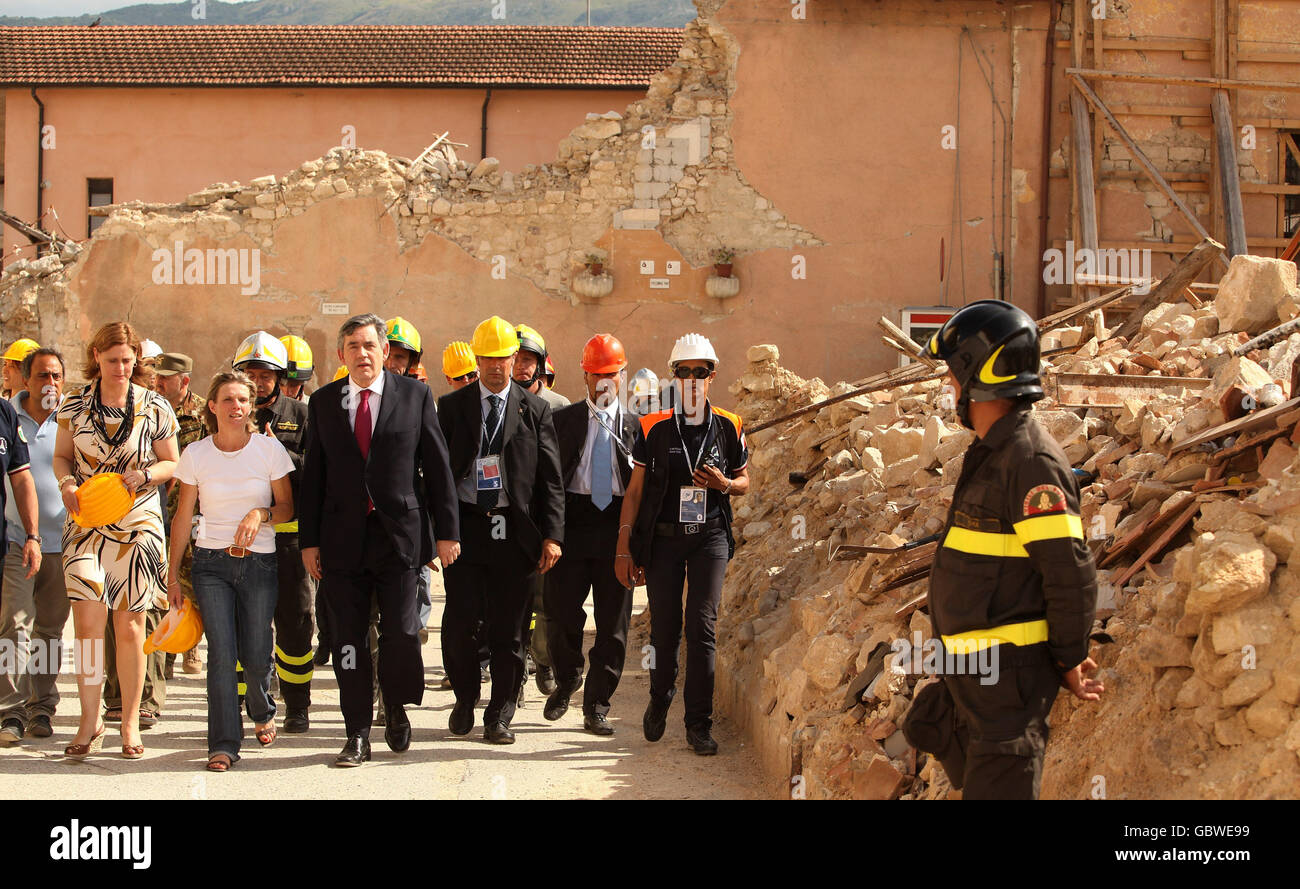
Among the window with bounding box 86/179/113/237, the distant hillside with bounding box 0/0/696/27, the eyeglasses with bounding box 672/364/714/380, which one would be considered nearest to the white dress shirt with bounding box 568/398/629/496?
the eyeglasses with bounding box 672/364/714/380

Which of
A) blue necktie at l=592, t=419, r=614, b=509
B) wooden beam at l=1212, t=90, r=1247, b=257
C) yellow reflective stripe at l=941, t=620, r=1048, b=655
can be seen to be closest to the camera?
yellow reflective stripe at l=941, t=620, r=1048, b=655

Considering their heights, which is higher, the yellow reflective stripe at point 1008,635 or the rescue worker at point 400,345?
the rescue worker at point 400,345

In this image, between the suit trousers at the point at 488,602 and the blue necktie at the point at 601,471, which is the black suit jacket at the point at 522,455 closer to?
the suit trousers at the point at 488,602

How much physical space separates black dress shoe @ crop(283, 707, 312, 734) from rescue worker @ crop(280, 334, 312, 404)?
208cm

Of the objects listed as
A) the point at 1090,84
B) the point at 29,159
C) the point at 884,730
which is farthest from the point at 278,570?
the point at 29,159

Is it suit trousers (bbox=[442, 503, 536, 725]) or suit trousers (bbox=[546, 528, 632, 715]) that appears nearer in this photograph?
suit trousers (bbox=[442, 503, 536, 725])

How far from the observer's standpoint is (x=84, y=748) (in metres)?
5.90

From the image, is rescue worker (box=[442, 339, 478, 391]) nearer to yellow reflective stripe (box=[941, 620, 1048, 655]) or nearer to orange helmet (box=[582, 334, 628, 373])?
orange helmet (box=[582, 334, 628, 373])

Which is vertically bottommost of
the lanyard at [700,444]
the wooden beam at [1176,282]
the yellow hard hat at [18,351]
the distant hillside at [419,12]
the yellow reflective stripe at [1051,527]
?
the yellow reflective stripe at [1051,527]

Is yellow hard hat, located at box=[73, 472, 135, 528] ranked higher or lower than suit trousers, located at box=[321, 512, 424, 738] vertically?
higher

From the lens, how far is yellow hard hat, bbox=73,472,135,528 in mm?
Answer: 5902

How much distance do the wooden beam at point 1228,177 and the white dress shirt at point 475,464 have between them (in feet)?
37.8

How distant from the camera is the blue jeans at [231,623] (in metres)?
5.86

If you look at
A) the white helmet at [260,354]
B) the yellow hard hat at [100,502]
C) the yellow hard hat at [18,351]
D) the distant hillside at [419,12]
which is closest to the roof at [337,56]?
the yellow hard hat at [18,351]
